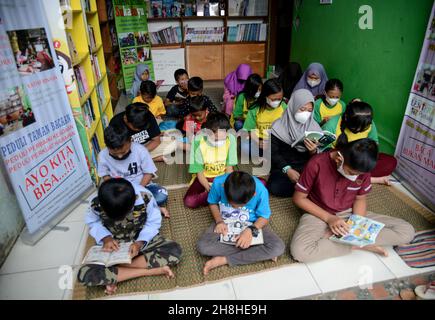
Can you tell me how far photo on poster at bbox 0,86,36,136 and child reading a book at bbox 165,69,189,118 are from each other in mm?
1961

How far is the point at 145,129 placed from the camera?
2660 millimetres

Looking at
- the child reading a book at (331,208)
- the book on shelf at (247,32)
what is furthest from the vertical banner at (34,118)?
the book on shelf at (247,32)

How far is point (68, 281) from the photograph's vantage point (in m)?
1.75

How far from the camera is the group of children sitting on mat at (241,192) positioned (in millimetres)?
1615

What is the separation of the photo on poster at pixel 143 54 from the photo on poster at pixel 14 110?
3353 mm

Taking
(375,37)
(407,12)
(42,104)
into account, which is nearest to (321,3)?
(375,37)

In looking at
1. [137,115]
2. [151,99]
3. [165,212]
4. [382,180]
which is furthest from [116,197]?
[382,180]

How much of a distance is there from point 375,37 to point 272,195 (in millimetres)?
1876

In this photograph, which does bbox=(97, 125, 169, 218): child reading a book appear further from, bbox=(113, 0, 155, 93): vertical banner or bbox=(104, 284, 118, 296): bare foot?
bbox=(113, 0, 155, 93): vertical banner

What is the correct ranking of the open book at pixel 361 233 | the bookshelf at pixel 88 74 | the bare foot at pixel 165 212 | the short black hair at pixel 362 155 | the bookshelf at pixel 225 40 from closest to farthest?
1. the short black hair at pixel 362 155
2. the open book at pixel 361 233
3. the bare foot at pixel 165 212
4. the bookshelf at pixel 88 74
5. the bookshelf at pixel 225 40

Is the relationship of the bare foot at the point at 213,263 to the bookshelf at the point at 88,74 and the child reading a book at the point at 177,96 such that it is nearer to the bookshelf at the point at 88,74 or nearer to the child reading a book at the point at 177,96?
the bookshelf at the point at 88,74

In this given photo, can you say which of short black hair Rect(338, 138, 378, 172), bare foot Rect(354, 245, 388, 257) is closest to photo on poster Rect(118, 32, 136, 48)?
short black hair Rect(338, 138, 378, 172)

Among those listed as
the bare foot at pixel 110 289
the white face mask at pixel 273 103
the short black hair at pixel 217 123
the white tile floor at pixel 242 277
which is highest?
the short black hair at pixel 217 123

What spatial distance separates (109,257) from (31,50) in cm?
139
